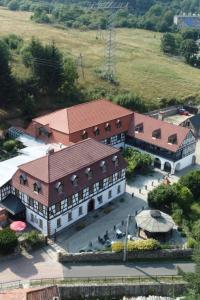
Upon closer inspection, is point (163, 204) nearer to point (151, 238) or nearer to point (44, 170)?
Answer: point (151, 238)

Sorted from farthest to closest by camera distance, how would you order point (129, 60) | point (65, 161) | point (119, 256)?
point (129, 60)
point (65, 161)
point (119, 256)

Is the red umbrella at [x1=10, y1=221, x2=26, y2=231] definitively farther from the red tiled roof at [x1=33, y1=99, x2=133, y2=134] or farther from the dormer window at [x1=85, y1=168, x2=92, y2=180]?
the red tiled roof at [x1=33, y1=99, x2=133, y2=134]

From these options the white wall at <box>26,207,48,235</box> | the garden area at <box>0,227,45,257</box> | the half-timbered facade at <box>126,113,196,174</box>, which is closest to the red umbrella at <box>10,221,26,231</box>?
the garden area at <box>0,227,45,257</box>

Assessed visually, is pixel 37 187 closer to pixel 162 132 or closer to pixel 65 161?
pixel 65 161

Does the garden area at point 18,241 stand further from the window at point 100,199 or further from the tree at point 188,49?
the tree at point 188,49

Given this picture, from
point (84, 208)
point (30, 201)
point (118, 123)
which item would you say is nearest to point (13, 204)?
point (30, 201)

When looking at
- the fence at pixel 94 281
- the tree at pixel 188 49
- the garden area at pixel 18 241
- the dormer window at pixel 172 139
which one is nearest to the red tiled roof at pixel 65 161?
the garden area at pixel 18 241

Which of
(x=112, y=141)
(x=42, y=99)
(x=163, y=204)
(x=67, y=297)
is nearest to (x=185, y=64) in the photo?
(x=42, y=99)
